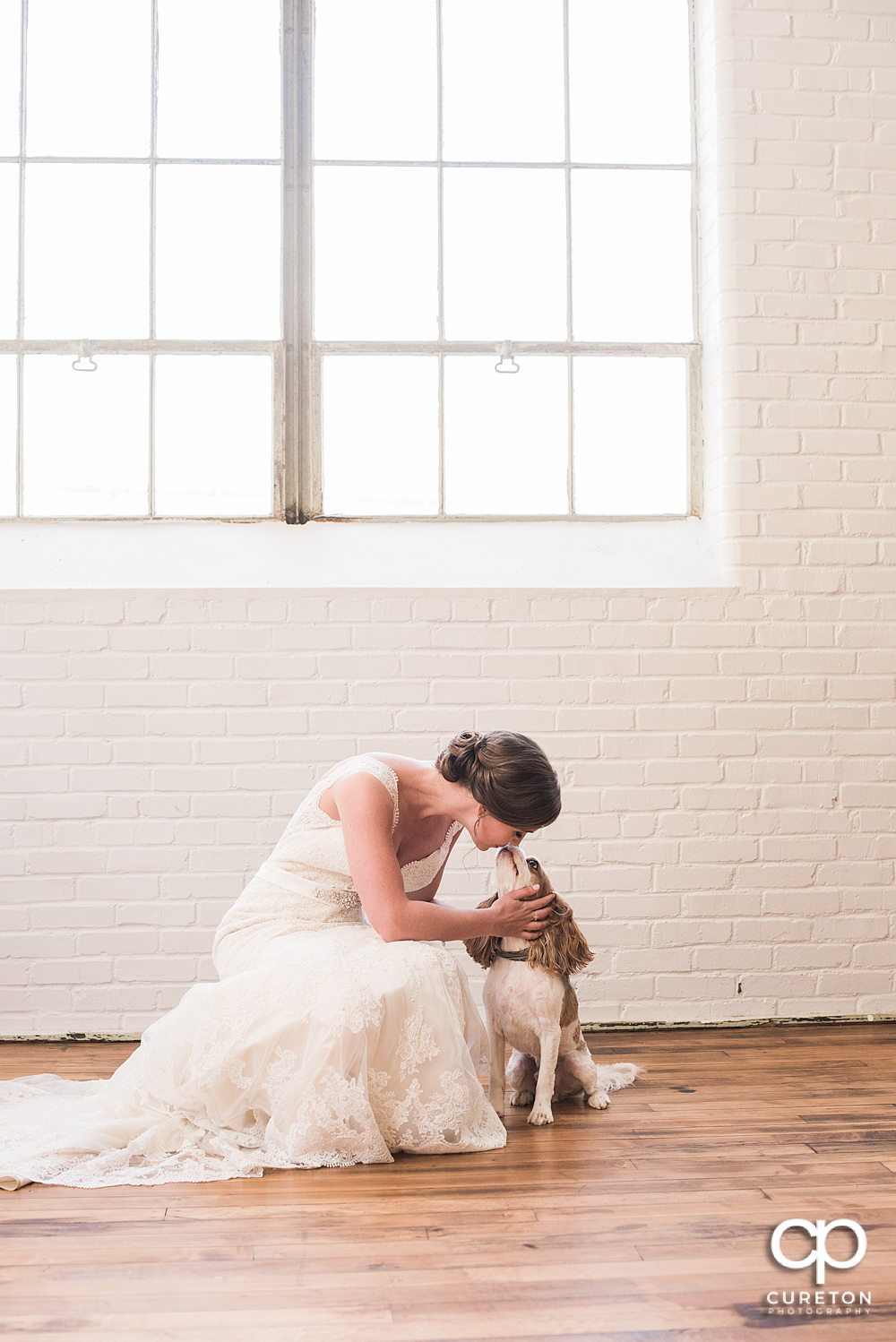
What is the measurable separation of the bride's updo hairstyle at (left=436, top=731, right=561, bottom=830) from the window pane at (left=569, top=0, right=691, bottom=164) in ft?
7.25

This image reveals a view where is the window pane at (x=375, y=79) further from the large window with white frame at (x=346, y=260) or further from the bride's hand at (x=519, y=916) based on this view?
the bride's hand at (x=519, y=916)

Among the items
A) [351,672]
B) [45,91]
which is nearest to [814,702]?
[351,672]

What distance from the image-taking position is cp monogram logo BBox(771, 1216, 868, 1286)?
1.55 meters

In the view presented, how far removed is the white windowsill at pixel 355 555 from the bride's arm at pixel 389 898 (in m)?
1.11

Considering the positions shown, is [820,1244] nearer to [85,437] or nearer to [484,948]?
[484,948]

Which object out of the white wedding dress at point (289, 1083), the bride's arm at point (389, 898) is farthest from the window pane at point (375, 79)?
the white wedding dress at point (289, 1083)

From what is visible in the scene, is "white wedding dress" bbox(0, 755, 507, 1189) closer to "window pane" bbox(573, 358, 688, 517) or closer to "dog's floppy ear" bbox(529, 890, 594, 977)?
"dog's floppy ear" bbox(529, 890, 594, 977)

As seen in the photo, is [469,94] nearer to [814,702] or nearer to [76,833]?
[814,702]

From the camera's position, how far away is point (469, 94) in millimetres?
3391

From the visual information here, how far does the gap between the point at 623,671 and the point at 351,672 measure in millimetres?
803

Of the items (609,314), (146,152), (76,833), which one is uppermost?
(146,152)

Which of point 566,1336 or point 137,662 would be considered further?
point 137,662

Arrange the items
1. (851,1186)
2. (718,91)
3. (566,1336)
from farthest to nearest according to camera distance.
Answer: (718,91) < (851,1186) < (566,1336)

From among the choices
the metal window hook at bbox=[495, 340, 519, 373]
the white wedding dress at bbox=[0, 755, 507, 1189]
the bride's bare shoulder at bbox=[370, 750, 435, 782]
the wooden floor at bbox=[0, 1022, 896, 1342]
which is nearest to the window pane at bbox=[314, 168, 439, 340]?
the metal window hook at bbox=[495, 340, 519, 373]
